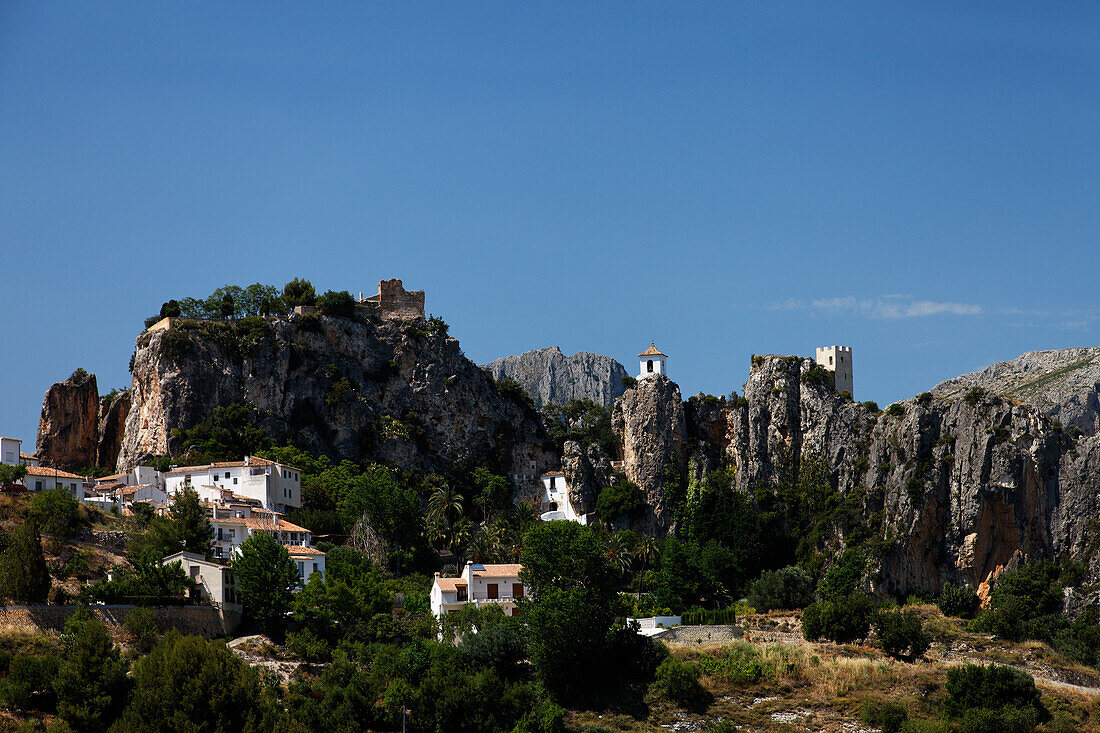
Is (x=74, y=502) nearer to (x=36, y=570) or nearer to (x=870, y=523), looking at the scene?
(x=36, y=570)

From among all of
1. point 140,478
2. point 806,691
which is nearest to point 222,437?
point 140,478

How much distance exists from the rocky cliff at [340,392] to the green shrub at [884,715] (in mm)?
53246

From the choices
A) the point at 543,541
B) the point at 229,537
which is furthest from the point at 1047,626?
the point at 229,537

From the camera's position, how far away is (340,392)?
11719 cm

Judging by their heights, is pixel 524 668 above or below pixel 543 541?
below

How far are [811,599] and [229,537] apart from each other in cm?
4180

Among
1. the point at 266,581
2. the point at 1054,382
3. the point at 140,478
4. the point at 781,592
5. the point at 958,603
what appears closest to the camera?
the point at 266,581

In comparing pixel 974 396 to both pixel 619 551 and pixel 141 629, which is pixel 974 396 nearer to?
pixel 619 551

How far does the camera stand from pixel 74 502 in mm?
83625

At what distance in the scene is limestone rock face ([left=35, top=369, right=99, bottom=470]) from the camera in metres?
114

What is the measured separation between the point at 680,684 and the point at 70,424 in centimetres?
6432

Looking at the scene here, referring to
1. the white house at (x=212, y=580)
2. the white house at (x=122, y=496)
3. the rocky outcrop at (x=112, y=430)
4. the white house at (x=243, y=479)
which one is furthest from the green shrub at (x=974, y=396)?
the rocky outcrop at (x=112, y=430)

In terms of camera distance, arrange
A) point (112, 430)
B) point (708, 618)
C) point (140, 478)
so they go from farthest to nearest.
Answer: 1. point (112, 430)
2. point (140, 478)
3. point (708, 618)

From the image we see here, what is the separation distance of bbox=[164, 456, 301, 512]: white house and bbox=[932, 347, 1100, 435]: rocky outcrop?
73.0 meters
